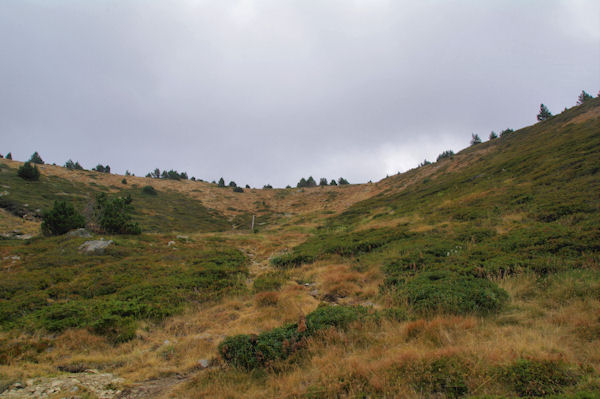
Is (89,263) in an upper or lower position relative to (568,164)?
lower

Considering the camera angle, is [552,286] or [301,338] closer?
[301,338]

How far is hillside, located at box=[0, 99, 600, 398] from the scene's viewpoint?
3.83 meters

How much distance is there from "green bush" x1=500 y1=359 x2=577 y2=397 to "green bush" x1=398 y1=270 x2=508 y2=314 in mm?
2268

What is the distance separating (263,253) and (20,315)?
13.0 m

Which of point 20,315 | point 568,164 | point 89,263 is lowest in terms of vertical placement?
point 20,315

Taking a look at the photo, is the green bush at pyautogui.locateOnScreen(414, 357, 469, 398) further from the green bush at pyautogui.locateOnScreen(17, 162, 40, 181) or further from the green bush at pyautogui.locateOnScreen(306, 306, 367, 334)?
the green bush at pyautogui.locateOnScreen(17, 162, 40, 181)

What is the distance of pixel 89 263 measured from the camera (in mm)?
13062

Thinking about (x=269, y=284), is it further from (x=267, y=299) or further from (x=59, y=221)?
(x=59, y=221)

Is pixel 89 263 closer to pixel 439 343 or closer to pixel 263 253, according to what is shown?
pixel 263 253

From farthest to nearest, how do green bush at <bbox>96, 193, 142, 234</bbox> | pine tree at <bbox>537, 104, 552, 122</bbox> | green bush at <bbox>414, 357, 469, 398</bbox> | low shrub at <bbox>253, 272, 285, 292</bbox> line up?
pine tree at <bbox>537, 104, 552, 122</bbox>, green bush at <bbox>96, 193, 142, 234</bbox>, low shrub at <bbox>253, 272, 285, 292</bbox>, green bush at <bbox>414, 357, 469, 398</bbox>

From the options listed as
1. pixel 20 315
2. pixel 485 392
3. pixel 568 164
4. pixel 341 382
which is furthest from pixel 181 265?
pixel 568 164

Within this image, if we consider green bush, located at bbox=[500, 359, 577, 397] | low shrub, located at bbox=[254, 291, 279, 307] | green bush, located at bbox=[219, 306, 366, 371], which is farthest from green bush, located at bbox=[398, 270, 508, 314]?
low shrub, located at bbox=[254, 291, 279, 307]

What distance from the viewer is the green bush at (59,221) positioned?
18031 mm

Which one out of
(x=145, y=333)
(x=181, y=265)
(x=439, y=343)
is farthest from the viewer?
(x=181, y=265)
